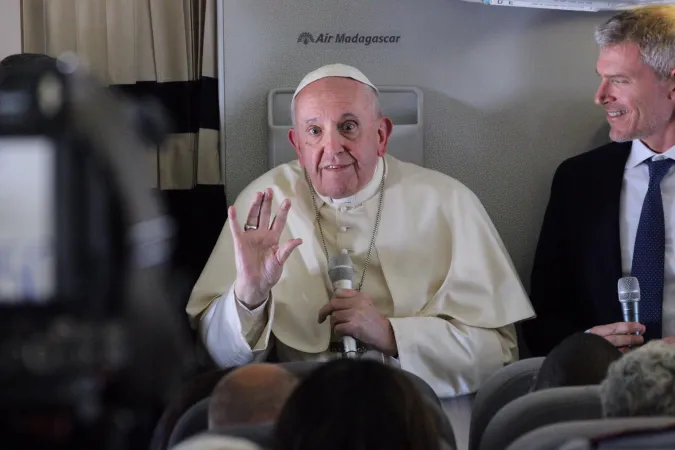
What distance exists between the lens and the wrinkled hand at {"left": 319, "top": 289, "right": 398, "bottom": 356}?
8.04ft

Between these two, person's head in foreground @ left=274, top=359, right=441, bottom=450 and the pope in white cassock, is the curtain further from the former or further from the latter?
person's head in foreground @ left=274, top=359, right=441, bottom=450

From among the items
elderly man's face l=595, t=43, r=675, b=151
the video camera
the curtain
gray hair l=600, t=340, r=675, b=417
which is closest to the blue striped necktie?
elderly man's face l=595, t=43, r=675, b=151

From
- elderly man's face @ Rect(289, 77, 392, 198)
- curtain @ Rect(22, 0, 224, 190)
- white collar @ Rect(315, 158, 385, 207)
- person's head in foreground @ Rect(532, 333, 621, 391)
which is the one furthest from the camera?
curtain @ Rect(22, 0, 224, 190)

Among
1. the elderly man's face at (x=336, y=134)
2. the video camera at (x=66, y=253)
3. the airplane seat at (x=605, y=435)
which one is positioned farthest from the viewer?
the elderly man's face at (x=336, y=134)

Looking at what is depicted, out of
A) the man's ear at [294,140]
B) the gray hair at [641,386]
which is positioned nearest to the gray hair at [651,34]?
the man's ear at [294,140]

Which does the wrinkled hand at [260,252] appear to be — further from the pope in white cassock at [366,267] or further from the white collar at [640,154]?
the white collar at [640,154]

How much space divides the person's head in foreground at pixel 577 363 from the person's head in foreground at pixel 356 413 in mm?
362

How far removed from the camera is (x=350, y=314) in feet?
8.04

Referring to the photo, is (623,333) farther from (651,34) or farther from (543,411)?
(543,411)

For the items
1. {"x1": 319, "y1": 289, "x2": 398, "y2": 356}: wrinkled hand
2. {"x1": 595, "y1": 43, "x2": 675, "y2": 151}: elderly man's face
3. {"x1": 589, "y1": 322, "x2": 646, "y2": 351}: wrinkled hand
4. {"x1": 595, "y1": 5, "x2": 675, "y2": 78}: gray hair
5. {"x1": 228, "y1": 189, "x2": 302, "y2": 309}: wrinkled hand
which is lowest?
{"x1": 589, "y1": 322, "x2": 646, "y2": 351}: wrinkled hand

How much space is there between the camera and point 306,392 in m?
1.27

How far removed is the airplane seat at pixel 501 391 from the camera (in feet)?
5.70

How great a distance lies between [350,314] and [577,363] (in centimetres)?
94

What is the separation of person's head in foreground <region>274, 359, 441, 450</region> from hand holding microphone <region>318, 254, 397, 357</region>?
112cm
